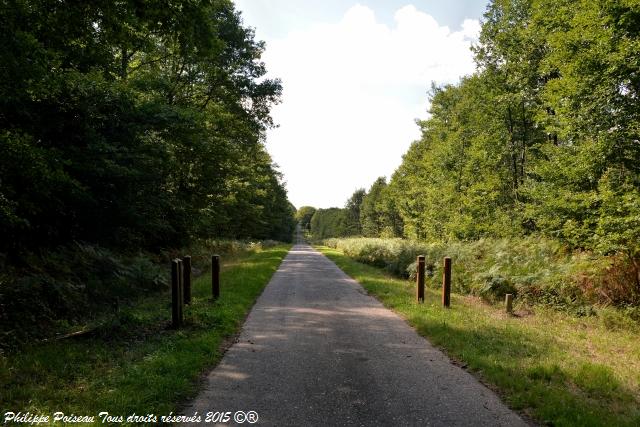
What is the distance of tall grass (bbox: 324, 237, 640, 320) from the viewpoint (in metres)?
9.88

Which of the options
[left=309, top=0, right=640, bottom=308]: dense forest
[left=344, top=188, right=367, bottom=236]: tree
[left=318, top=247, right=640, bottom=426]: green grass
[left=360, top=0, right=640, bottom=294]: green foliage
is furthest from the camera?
[left=344, top=188, right=367, bottom=236]: tree

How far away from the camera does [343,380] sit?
17.5 feet

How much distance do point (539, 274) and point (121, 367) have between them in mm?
10440

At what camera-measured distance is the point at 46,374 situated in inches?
204

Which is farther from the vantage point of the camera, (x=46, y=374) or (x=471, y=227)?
(x=471, y=227)

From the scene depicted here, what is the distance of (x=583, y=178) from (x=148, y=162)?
13919 millimetres

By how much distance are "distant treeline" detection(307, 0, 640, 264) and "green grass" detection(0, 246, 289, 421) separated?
10014 millimetres

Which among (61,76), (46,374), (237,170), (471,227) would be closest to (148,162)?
(61,76)

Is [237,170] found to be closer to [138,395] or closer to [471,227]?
[471,227]

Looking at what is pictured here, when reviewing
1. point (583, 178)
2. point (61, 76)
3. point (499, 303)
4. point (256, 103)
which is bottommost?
point (499, 303)

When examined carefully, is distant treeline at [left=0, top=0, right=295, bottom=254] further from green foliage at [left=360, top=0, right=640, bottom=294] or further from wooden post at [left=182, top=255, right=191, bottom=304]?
green foliage at [left=360, top=0, right=640, bottom=294]

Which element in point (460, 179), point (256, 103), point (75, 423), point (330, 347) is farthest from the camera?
point (460, 179)

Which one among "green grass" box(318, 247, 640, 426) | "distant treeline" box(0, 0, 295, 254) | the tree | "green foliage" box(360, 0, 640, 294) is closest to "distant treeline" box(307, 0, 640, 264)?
"green foliage" box(360, 0, 640, 294)

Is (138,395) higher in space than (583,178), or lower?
lower
